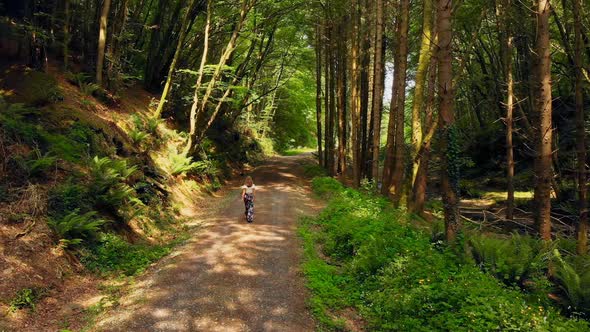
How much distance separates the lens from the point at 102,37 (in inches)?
555

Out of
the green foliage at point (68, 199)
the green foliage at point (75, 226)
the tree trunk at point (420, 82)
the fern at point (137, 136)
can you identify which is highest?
the tree trunk at point (420, 82)

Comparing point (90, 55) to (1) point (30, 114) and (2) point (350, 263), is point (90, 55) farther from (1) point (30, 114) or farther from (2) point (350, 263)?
(2) point (350, 263)

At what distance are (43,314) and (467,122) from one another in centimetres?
3401

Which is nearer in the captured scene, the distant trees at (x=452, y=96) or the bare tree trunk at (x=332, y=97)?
the distant trees at (x=452, y=96)

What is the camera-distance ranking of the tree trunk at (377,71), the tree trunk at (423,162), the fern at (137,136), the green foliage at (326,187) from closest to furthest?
the tree trunk at (423,162)
the fern at (137,136)
the tree trunk at (377,71)
the green foliage at (326,187)

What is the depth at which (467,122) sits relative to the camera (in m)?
33.9

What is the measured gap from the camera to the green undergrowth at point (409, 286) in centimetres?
536

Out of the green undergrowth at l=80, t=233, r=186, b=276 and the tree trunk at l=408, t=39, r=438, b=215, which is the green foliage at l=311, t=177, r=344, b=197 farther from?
the green undergrowth at l=80, t=233, r=186, b=276

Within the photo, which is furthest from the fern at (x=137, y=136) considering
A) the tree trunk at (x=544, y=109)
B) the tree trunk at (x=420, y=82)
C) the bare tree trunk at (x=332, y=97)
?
the tree trunk at (x=544, y=109)

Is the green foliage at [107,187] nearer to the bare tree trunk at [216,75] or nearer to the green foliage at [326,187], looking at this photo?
the bare tree trunk at [216,75]

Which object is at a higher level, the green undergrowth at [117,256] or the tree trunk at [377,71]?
the tree trunk at [377,71]

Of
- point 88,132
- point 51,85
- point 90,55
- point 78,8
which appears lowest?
point 88,132

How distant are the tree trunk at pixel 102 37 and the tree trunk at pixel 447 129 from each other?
37.2ft

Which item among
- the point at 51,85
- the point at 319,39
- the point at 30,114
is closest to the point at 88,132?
the point at 30,114
